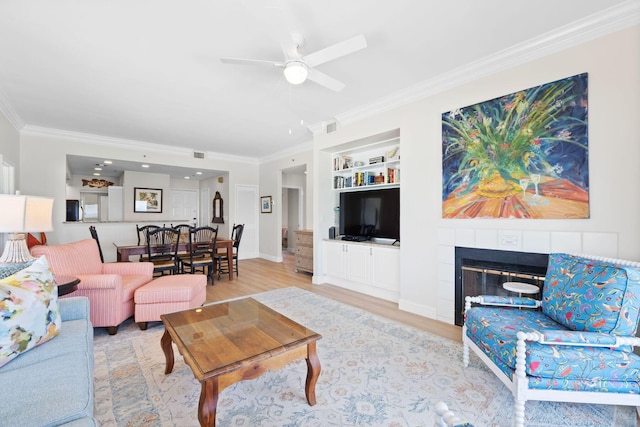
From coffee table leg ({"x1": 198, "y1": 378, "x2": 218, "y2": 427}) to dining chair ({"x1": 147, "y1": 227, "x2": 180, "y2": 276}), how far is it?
11.0 feet

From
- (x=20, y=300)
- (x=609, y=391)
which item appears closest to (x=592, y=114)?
(x=609, y=391)

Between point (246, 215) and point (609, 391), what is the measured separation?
23.0 ft

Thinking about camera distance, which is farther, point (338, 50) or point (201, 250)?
point (201, 250)

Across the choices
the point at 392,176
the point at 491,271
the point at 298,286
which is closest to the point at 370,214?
the point at 392,176

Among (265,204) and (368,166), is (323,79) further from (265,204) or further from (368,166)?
(265,204)

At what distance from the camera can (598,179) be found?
2.21m

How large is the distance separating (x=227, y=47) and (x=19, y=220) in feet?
7.31

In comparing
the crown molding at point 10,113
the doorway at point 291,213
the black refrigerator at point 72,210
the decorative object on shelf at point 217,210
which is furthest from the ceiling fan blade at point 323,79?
the black refrigerator at point 72,210

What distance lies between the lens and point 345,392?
190 centimetres

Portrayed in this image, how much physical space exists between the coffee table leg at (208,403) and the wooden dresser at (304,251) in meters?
3.98

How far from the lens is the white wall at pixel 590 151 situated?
6.89ft

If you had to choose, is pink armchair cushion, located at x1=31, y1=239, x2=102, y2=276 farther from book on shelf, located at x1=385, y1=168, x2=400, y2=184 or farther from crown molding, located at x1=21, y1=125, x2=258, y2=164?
→ book on shelf, located at x1=385, y1=168, x2=400, y2=184

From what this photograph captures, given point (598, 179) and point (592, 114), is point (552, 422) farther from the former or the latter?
A: point (592, 114)

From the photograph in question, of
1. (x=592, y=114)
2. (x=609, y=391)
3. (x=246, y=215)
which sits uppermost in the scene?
(x=592, y=114)
